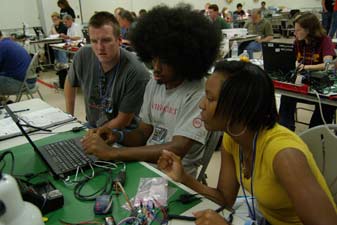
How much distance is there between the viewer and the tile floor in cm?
275

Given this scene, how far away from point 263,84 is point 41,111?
153 centimetres

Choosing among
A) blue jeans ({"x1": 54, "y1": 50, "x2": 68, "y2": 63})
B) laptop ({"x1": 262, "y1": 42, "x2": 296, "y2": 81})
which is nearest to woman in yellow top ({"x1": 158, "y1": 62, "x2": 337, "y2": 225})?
laptop ({"x1": 262, "y1": 42, "x2": 296, "y2": 81})

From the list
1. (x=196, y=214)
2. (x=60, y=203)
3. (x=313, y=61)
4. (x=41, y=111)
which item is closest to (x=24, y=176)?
(x=60, y=203)

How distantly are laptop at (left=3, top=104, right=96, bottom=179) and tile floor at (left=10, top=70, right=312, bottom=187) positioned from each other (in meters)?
1.37

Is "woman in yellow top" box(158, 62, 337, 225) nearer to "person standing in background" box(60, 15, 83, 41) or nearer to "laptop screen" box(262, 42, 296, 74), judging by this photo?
"laptop screen" box(262, 42, 296, 74)

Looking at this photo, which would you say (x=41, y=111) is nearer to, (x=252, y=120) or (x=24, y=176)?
(x=24, y=176)

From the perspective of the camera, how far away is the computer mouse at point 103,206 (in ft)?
3.38

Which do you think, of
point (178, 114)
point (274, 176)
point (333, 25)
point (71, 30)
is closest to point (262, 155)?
point (274, 176)

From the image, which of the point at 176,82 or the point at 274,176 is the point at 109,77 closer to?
the point at 176,82

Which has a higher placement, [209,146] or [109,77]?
[109,77]

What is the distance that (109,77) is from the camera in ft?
6.86

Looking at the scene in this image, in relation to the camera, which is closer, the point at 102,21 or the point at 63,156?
the point at 63,156

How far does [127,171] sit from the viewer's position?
1.30 metres

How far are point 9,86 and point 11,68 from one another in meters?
0.24
